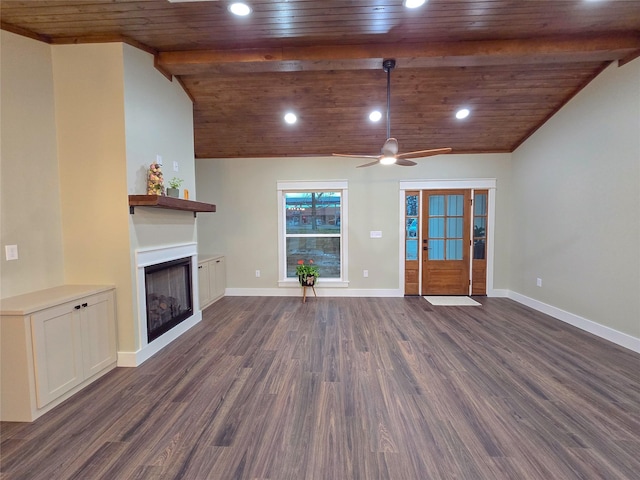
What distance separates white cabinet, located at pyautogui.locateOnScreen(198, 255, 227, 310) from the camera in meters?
4.55

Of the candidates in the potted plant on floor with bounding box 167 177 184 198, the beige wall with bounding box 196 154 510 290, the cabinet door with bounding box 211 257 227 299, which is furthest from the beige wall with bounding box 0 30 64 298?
the beige wall with bounding box 196 154 510 290

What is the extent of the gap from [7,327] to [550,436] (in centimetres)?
381

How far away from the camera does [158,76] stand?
3186 millimetres

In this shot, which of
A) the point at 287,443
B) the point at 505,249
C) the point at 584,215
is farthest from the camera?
the point at 505,249

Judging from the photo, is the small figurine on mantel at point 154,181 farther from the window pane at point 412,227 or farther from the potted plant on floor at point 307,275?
the window pane at point 412,227

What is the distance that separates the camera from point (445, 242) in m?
5.34

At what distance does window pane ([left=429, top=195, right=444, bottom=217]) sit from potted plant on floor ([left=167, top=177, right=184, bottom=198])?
4253 mm

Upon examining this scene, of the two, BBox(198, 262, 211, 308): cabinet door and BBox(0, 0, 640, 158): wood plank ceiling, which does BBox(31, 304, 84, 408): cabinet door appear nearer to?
BBox(198, 262, 211, 308): cabinet door

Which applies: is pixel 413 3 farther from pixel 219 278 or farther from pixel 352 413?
pixel 219 278

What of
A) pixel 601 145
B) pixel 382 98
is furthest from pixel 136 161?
pixel 601 145

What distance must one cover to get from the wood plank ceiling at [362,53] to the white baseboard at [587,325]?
281 cm

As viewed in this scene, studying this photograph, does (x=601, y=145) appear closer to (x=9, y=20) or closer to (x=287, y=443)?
(x=287, y=443)

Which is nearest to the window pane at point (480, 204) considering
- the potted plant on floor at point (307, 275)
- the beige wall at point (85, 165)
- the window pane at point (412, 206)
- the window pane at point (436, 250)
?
the window pane at point (436, 250)

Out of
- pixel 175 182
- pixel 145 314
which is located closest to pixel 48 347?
pixel 145 314
